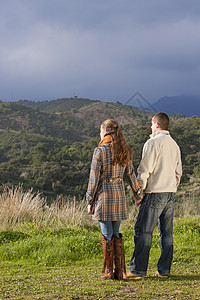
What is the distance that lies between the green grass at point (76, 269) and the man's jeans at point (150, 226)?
239 mm

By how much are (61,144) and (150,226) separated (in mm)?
49248

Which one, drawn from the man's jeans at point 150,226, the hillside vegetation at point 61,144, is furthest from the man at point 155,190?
the hillside vegetation at point 61,144

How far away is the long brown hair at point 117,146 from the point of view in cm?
394

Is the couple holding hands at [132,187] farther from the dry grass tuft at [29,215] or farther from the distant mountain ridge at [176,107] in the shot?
the dry grass tuft at [29,215]

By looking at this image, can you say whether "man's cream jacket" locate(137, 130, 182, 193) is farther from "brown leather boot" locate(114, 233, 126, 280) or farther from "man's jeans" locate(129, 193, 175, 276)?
"brown leather boot" locate(114, 233, 126, 280)

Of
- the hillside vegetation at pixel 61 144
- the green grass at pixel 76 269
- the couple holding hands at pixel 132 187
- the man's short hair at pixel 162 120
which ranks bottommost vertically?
the green grass at pixel 76 269

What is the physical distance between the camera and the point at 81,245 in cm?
596

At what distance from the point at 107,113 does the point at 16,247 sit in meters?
72.6

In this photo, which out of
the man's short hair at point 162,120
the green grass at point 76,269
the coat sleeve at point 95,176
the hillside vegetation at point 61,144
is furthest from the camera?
the hillside vegetation at point 61,144

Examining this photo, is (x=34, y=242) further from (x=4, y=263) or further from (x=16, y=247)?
(x=4, y=263)

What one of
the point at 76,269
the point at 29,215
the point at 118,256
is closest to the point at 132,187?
the point at 118,256

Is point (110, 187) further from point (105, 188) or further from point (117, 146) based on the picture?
point (117, 146)

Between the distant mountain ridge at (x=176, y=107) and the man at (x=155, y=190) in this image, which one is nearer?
the man at (x=155, y=190)

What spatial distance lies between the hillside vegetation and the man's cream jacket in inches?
936
